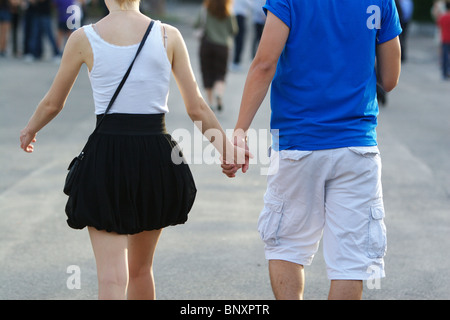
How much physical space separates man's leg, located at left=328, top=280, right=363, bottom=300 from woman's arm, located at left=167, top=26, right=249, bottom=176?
73 cm

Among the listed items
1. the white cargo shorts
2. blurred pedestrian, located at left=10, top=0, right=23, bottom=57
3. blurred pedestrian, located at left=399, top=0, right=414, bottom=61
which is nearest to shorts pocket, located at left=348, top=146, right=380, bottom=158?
the white cargo shorts

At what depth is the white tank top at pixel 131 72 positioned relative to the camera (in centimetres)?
329

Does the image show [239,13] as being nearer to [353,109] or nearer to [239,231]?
[239,231]

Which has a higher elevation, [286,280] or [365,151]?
[365,151]

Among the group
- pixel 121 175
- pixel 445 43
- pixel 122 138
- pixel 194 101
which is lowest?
pixel 121 175

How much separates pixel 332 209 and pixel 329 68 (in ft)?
2.09

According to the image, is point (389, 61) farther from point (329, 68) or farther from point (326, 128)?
point (326, 128)

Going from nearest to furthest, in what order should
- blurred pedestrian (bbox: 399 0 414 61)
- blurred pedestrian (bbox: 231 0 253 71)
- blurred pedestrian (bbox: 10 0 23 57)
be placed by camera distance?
blurred pedestrian (bbox: 399 0 414 61) → blurred pedestrian (bbox: 231 0 253 71) → blurred pedestrian (bbox: 10 0 23 57)

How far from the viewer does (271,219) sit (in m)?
3.55

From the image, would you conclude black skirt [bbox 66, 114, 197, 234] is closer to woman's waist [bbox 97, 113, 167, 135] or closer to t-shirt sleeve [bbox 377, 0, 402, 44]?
woman's waist [bbox 97, 113, 167, 135]

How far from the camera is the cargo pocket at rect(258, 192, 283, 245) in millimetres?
3533


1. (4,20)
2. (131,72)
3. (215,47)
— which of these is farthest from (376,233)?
(4,20)
